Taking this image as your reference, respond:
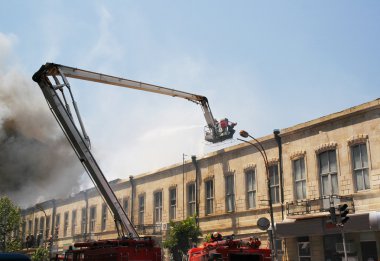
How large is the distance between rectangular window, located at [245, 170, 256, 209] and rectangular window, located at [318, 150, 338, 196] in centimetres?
575

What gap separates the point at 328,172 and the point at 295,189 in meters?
2.63

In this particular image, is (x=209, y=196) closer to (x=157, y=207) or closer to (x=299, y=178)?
(x=157, y=207)

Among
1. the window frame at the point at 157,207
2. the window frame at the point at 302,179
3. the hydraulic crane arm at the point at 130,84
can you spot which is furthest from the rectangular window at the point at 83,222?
the window frame at the point at 302,179

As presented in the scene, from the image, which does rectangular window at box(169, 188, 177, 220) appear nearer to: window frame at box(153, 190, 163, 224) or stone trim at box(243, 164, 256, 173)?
window frame at box(153, 190, 163, 224)

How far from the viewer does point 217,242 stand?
13695 mm

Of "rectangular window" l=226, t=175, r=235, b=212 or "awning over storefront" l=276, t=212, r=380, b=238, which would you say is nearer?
"awning over storefront" l=276, t=212, r=380, b=238

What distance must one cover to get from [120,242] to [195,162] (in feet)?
70.9

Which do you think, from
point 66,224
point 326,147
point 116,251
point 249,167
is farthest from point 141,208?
point 116,251

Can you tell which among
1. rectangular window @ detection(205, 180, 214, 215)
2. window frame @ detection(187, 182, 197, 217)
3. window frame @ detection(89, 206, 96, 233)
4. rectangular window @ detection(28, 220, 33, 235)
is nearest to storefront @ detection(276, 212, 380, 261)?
rectangular window @ detection(205, 180, 214, 215)

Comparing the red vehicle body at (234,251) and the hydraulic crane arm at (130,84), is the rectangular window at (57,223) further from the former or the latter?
the red vehicle body at (234,251)

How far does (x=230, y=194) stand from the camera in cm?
3362

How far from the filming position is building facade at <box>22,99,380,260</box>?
25.0 meters

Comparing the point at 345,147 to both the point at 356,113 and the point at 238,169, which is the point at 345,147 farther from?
the point at 238,169

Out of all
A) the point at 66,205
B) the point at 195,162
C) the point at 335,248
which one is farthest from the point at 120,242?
the point at 66,205
